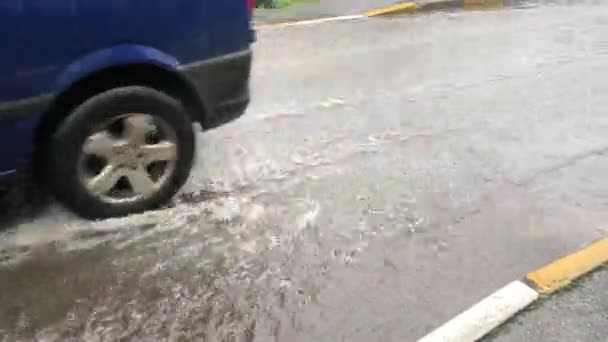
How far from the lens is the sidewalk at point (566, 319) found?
3004 mm

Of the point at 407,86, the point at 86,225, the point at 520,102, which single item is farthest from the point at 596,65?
the point at 86,225

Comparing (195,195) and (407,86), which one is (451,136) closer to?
(407,86)

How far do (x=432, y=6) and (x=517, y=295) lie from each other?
27.8ft

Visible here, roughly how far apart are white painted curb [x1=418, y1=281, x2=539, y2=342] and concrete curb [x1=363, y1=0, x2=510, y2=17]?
783 cm

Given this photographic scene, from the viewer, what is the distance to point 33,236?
378 centimetres

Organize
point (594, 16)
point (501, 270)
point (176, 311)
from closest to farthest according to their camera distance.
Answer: point (176, 311) → point (501, 270) → point (594, 16)

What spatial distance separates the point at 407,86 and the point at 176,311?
4.04 metres

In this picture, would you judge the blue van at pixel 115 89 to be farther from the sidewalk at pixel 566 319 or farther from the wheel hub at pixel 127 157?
the sidewalk at pixel 566 319

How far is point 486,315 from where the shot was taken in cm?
311

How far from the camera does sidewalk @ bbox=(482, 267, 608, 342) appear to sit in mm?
3004

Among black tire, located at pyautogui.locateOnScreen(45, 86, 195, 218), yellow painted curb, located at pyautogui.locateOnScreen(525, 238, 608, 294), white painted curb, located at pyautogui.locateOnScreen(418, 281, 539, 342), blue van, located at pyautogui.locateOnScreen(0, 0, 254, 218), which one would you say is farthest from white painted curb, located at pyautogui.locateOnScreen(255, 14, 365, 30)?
white painted curb, located at pyautogui.locateOnScreen(418, 281, 539, 342)

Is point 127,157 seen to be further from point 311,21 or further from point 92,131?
point 311,21

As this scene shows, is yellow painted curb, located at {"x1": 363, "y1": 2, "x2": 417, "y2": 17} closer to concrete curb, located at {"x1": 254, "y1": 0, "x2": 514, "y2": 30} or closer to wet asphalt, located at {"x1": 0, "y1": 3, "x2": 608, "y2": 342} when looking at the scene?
concrete curb, located at {"x1": 254, "y1": 0, "x2": 514, "y2": 30}

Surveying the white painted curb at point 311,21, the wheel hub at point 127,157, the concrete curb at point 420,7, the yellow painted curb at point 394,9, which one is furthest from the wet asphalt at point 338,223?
the yellow painted curb at point 394,9
